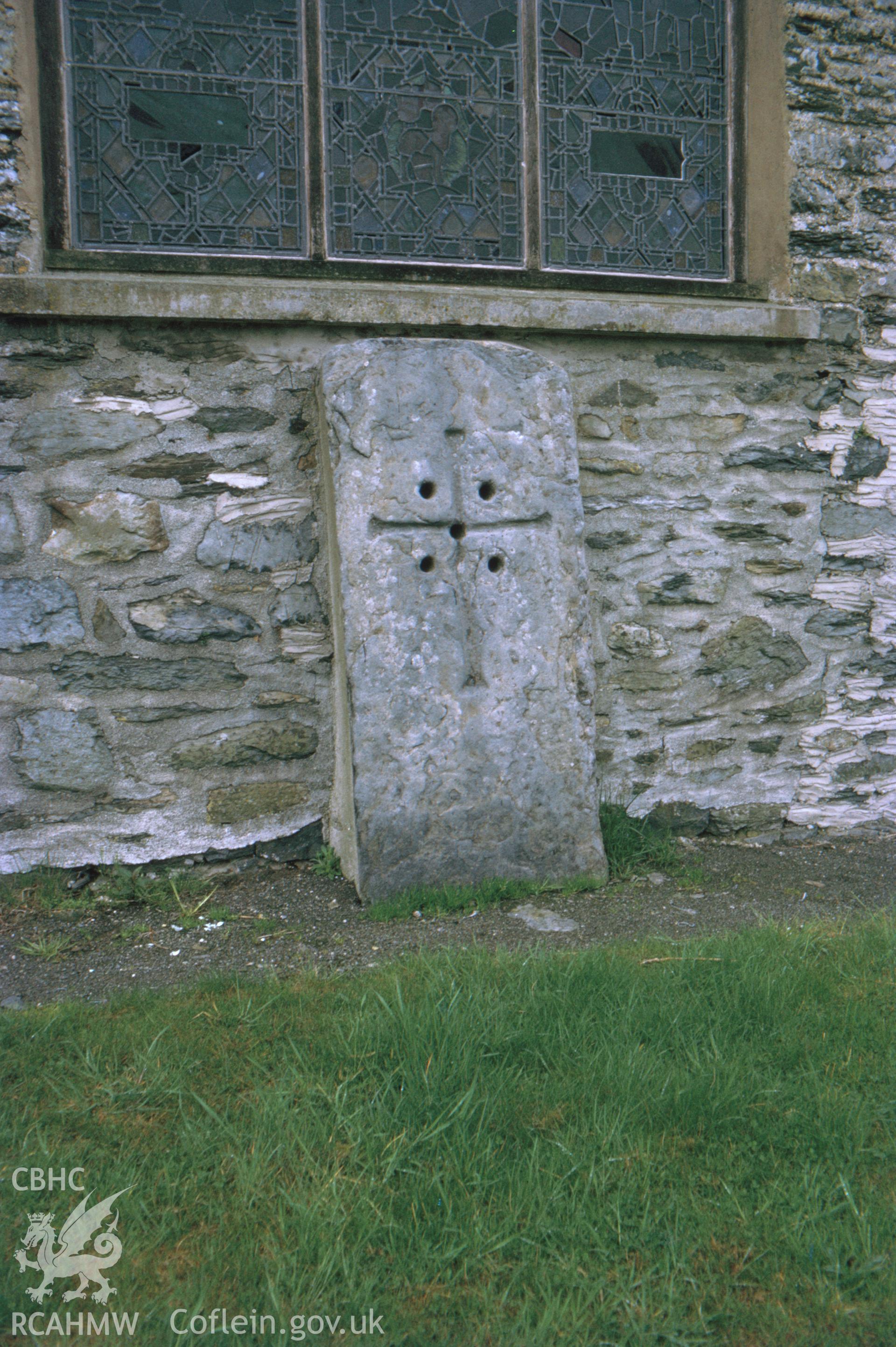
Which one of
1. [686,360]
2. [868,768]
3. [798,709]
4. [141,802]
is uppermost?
[686,360]

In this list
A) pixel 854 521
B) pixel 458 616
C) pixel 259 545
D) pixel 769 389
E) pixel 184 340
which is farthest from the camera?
pixel 854 521

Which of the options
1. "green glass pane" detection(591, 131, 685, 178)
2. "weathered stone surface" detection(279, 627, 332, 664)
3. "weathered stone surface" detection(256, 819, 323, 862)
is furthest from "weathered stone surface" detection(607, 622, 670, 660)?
"green glass pane" detection(591, 131, 685, 178)

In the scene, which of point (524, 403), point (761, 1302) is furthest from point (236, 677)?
point (761, 1302)

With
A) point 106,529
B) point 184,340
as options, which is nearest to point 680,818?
point 106,529

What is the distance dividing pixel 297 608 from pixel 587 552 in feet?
3.42

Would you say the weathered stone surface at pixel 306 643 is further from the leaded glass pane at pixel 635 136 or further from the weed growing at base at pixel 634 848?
the leaded glass pane at pixel 635 136

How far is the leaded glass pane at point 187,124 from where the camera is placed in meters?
3.13

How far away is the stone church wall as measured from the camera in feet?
9.90

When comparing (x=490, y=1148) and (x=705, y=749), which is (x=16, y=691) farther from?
(x=705, y=749)

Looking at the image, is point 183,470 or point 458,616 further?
point 183,470

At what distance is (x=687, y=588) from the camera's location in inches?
142

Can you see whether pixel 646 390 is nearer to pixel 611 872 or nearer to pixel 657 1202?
pixel 611 872

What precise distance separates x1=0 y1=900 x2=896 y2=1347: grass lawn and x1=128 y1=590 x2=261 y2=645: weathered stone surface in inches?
47.4

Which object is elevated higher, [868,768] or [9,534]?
[9,534]
